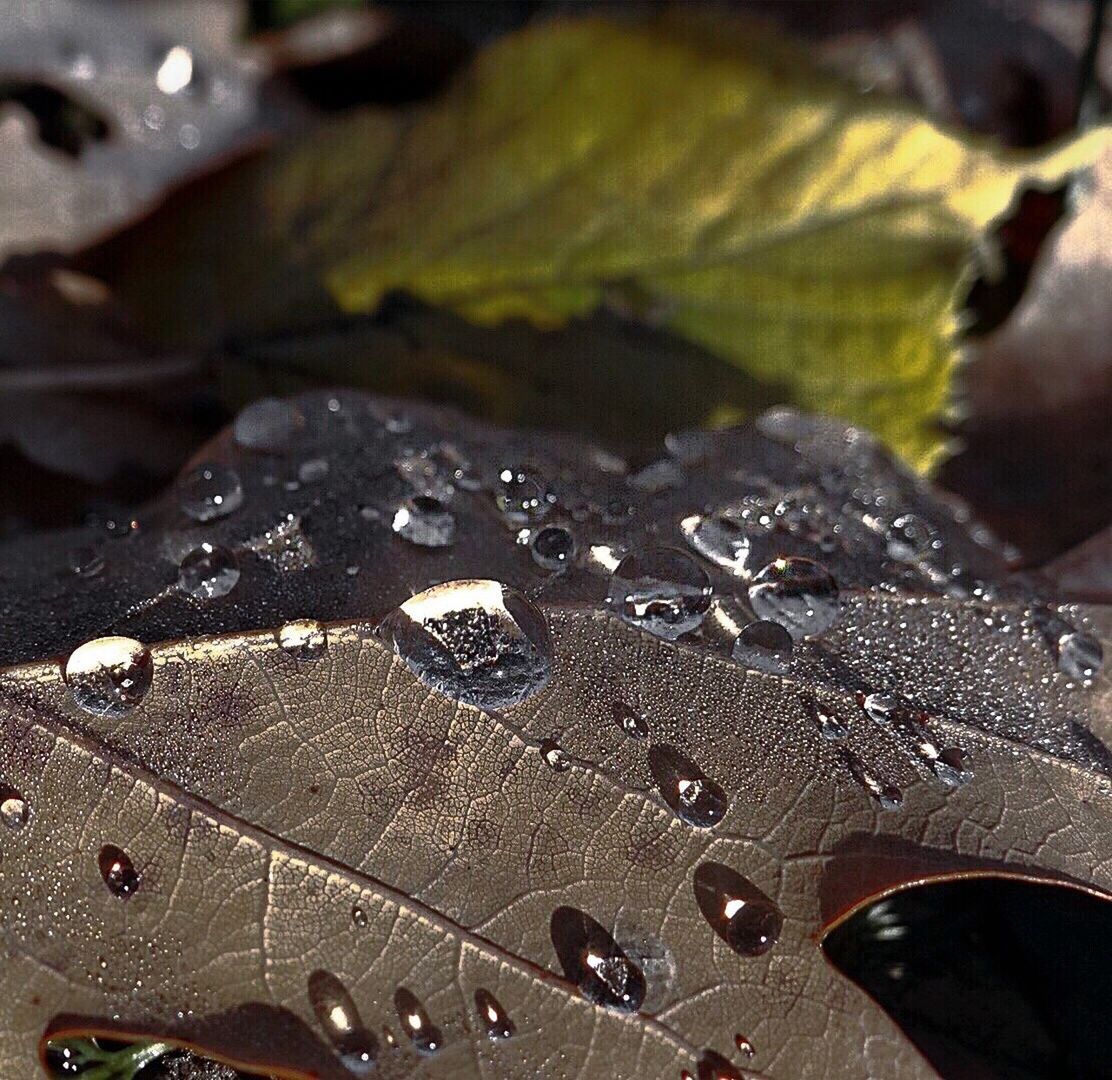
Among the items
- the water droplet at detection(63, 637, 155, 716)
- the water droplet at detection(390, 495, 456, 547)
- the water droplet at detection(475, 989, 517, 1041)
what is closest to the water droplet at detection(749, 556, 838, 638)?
the water droplet at detection(390, 495, 456, 547)

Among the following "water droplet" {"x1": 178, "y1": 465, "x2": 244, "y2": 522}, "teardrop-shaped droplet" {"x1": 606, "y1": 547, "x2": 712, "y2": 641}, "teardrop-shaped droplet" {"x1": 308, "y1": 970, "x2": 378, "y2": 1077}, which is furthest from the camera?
"water droplet" {"x1": 178, "y1": 465, "x2": 244, "y2": 522}

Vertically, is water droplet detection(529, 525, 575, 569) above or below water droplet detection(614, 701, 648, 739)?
above

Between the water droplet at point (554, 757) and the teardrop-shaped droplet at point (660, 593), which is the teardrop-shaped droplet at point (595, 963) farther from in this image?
the teardrop-shaped droplet at point (660, 593)

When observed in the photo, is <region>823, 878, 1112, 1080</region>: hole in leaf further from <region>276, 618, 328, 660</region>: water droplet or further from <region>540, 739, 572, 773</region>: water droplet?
<region>276, 618, 328, 660</region>: water droplet

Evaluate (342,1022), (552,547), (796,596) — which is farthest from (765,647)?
(342,1022)

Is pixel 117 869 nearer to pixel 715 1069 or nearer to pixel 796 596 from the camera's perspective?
pixel 715 1069

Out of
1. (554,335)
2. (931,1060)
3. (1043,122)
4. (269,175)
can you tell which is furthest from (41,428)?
(1043,122)
